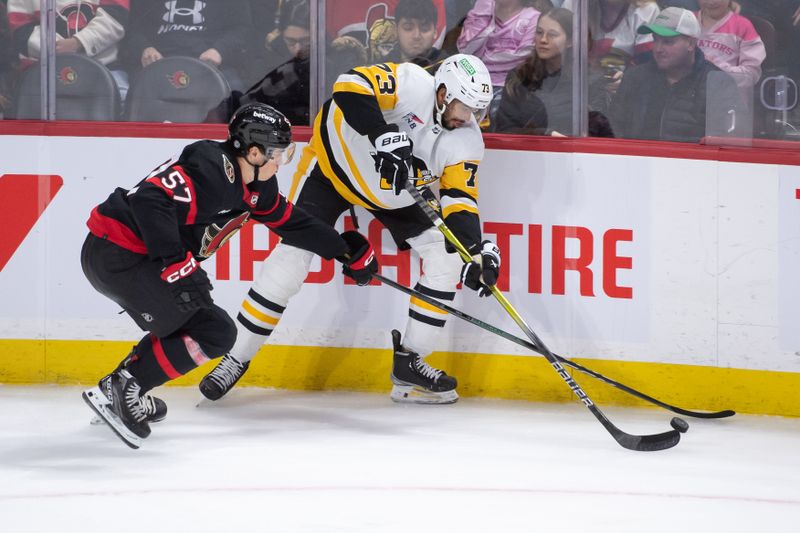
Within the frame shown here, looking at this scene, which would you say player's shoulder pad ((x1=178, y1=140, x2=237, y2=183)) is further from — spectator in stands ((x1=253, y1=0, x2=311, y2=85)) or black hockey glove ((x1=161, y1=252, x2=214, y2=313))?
spectator in stands ((x1=253, y1=0, x2=311, y2=85))

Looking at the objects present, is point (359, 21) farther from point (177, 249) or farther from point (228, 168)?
point (177, 249)

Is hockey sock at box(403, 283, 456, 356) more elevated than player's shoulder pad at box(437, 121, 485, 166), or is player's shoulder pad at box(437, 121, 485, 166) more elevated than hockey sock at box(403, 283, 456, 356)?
player's shoulder pad at box(437, 121, 485, 166)

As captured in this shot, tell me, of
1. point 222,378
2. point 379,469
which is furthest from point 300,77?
point 379,469

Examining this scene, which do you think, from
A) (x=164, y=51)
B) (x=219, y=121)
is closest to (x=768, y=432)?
(x=219, y=121)

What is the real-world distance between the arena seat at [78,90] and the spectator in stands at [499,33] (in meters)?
1.31

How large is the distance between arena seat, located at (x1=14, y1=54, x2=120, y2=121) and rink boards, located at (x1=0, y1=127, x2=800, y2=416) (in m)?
0.12

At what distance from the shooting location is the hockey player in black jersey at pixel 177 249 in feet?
10.5

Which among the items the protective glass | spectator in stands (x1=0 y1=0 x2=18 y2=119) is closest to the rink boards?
spectator in stands (x1=0 y1=0 x2=18 y2=119)

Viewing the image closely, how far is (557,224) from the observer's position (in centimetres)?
407

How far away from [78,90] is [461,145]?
147cm

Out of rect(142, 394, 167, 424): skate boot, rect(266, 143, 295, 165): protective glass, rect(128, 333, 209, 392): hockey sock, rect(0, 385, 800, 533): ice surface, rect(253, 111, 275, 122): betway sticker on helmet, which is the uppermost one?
rect(253, 111, 275, 122): betway sticker on helmet

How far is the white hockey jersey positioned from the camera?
384cm

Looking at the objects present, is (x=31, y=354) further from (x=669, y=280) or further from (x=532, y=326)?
(x=669, y=280)

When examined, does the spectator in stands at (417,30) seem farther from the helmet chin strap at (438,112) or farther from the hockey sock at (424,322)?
the hockey sock at (424,322)
